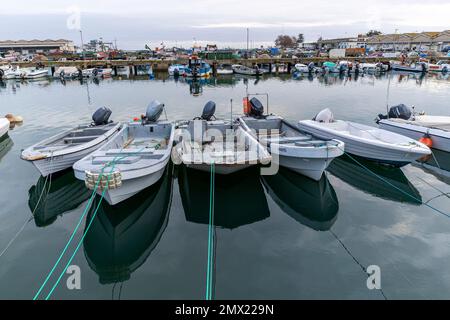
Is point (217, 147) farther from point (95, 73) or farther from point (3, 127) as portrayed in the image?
point (95, 73)

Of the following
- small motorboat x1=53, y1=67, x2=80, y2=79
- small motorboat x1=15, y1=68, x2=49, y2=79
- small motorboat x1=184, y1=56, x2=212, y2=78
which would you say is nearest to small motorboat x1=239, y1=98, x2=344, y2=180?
small motorboat x1=184, y1=56, x2=212, y2=78

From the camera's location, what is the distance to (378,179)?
11.9 m

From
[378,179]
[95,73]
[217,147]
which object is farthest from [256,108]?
[95,73]

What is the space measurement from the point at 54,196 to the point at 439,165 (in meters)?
16.2

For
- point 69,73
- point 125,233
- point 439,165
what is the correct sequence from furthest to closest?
1. point 69,73
2. point 439,165
3. point 125,233

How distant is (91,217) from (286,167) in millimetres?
7521

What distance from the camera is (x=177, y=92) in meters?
37.0

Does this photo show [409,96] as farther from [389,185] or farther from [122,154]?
[122,154]

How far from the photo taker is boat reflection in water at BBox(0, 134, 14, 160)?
15316mm

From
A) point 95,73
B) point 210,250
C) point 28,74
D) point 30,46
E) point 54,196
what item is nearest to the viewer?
point 210,250

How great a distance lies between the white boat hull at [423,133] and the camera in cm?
1377

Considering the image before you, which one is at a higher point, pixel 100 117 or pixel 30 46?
pixel 30 46

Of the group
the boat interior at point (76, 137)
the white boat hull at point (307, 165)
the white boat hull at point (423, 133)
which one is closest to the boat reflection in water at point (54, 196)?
the boat interior at point (76, 137)
